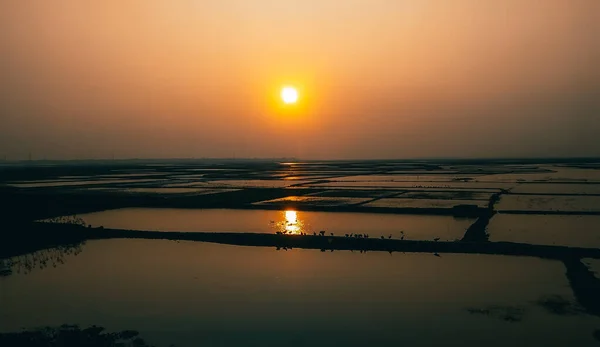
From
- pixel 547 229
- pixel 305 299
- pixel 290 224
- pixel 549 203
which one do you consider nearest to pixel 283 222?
pixel 290 224

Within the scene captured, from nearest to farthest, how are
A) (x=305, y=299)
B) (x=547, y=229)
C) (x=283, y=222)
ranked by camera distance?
1. (x=305, y=299)
2. (x=547, y=229)
3. (x=283, y=222)

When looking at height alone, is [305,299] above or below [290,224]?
below

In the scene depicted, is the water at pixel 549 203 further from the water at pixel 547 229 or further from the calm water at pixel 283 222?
the calm water at pixel 283 222

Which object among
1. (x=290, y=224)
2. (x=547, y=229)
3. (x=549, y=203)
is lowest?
(x=290, y=224)

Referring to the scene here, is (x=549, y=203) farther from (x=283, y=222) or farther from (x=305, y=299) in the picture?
(x=305, y=299)

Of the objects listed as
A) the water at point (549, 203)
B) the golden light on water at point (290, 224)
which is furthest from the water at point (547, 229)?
the golden light on water at point (290, 224)

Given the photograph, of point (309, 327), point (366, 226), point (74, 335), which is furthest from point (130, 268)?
point (366, 226)

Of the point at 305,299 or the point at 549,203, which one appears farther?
the point at 549,203
